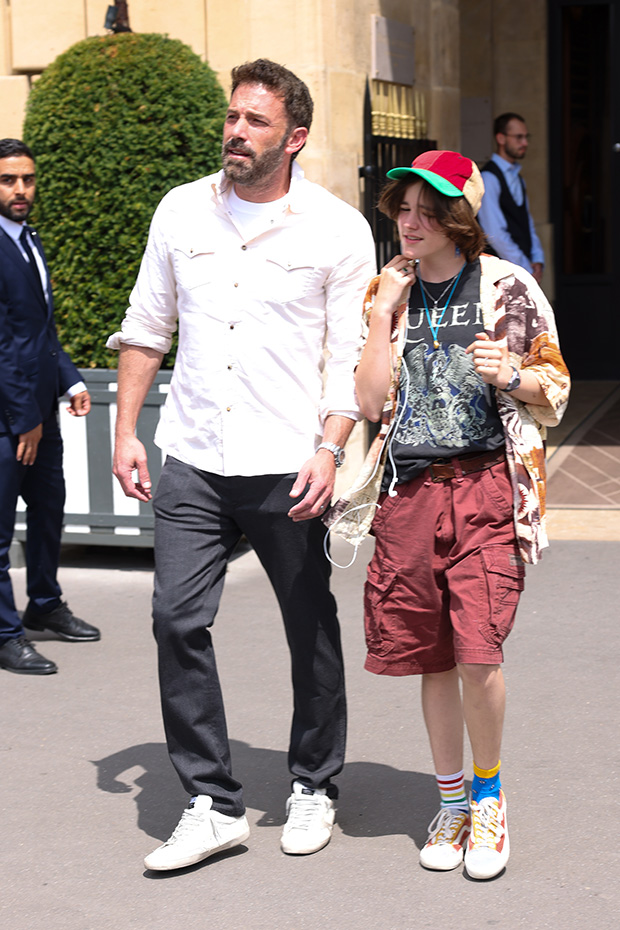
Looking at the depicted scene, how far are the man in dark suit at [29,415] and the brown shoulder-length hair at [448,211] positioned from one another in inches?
96.6

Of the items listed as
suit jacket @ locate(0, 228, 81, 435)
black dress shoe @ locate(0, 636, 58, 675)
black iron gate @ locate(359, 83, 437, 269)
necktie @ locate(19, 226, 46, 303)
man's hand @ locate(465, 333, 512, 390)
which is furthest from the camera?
black iron gate @ locate(359, 83, 437, 269)

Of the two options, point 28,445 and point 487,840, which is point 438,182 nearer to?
point 487,840

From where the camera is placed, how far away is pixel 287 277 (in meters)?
3.85

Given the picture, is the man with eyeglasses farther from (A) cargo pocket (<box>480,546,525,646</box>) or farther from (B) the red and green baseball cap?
(A) cargo pocket (<box>480,546,525,646</box>)

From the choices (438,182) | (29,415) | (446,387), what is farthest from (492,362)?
(29,415)

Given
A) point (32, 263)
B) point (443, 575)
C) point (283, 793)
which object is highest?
point (32, 263)

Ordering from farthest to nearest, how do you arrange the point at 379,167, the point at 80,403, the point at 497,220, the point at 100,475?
the point at 497,220, the point at 379,167, the point at 100,475, the point at 80,403

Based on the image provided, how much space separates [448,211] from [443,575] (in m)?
0.94

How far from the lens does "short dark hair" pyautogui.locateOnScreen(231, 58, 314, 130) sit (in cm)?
379

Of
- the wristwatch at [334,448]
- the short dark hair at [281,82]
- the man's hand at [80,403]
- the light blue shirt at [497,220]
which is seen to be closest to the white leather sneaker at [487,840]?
the wristwatch at [334,448]

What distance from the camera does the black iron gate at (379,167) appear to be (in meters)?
8.05

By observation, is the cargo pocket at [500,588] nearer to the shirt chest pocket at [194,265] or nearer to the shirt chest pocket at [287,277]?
the shirt chest pocket at [287,277]

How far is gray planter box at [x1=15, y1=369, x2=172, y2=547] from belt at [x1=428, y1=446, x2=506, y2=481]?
349 cm

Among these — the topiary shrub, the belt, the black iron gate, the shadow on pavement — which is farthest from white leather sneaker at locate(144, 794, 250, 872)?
the black iron gate
